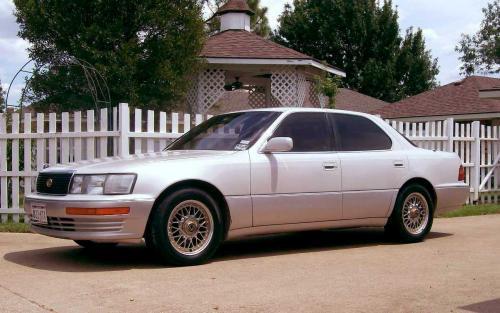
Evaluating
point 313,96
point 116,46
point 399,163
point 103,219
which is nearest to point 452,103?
point 313,96

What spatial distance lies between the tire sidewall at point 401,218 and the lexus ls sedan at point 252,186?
12 mm

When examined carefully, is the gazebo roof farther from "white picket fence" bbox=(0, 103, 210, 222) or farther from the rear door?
the rear door

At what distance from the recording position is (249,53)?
16766mm

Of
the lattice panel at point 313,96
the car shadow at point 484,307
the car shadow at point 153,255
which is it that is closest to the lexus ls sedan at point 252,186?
the car shadow at point 153,255

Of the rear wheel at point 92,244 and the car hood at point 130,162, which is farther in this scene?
the rear wheel at point 92,244

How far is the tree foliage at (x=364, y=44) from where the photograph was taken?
3812cm

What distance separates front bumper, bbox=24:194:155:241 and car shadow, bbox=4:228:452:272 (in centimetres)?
38

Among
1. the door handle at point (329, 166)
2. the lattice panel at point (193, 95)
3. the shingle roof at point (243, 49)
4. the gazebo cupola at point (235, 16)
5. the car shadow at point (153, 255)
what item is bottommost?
the car shadow at point (153, 255)

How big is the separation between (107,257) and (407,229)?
3591mm

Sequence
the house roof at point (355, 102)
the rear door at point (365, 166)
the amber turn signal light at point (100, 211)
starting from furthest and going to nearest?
the house roof at point (355, 102)
the rear door at point (365, 166)
the amber turn signal light at point (100, 211)

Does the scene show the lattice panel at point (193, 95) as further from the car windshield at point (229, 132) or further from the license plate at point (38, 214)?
the license plate at point (38, 214)

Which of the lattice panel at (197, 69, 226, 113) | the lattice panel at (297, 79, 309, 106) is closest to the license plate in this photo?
the lattice panel at (197, 69, 226, 113)

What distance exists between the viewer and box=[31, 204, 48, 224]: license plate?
6523mm

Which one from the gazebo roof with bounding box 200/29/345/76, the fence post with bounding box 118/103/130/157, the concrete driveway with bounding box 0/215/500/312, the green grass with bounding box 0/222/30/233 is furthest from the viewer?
the gazebo roof with bounding box 200/29/345/76
